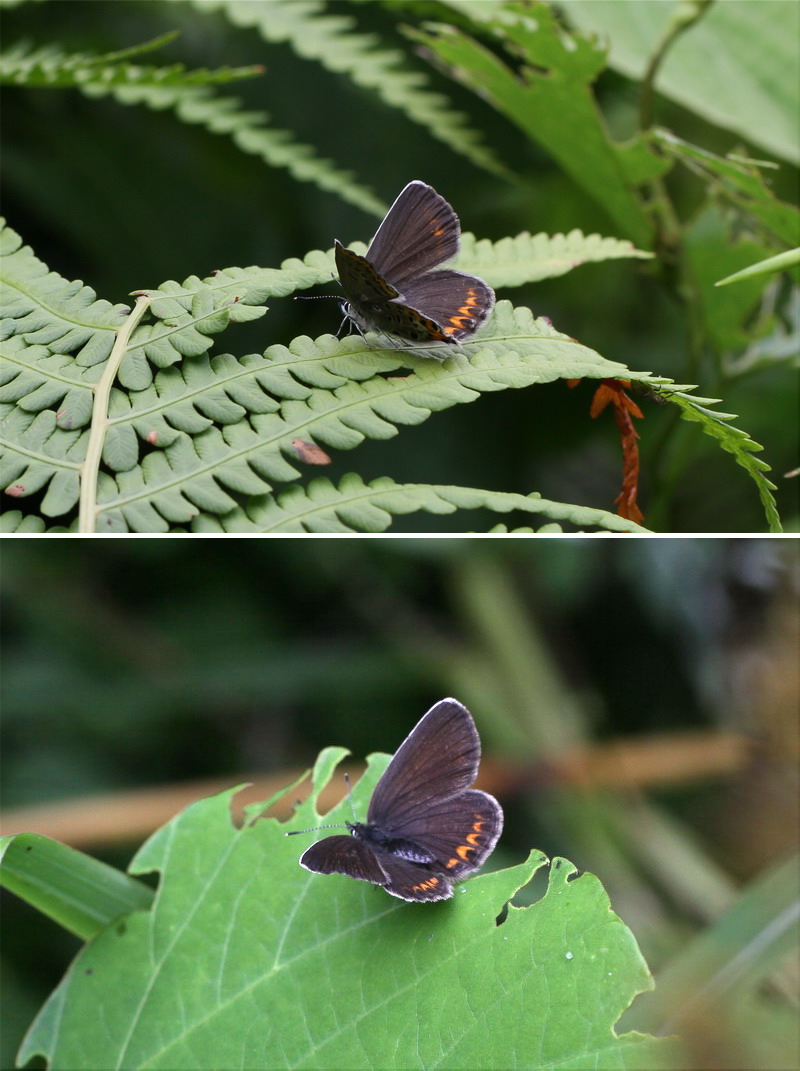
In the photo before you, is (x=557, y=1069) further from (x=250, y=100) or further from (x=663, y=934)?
(x=250, y=100)

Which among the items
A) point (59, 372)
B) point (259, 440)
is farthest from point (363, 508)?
point (59, 372)

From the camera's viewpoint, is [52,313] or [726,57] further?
[726,57]

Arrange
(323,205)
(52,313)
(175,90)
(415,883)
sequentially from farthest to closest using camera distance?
(323,205), (175,90), (52,313), (415,883)

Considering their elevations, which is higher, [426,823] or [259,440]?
[259,440]

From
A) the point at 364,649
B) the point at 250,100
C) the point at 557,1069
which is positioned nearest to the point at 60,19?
the point at 250,100

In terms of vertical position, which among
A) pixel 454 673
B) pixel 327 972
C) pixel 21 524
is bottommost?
pixel 454 673

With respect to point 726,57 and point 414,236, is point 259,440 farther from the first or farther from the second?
point 726,57

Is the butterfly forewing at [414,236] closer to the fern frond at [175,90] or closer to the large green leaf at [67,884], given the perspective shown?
the fern frond at [175,90]
